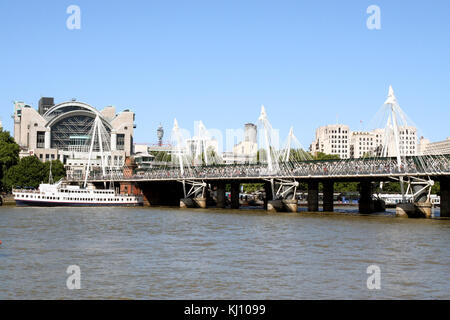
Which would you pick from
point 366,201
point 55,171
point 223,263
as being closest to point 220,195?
point 366,201

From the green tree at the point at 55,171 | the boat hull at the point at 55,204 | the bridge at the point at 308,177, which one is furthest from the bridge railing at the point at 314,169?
the green tree at the point at 55,171

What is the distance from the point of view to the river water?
31953mm

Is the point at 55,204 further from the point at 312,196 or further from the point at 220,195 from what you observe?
the point at 312,196

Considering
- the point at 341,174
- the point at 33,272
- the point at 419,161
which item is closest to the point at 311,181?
the point at 341,174

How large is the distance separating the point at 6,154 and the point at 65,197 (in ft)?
136

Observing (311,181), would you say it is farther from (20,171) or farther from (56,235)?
(20,171)

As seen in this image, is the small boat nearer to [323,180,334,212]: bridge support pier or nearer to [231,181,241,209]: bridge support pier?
[231,181,241,209]: bridge support pier

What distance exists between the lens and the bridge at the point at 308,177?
93750mm

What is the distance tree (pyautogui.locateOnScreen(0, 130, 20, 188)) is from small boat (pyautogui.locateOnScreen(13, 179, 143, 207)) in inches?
1284

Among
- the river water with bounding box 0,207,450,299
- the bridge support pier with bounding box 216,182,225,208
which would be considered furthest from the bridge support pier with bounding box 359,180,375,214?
the river water with bounding box 0,207,450,299

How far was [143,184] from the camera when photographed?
517 ft
